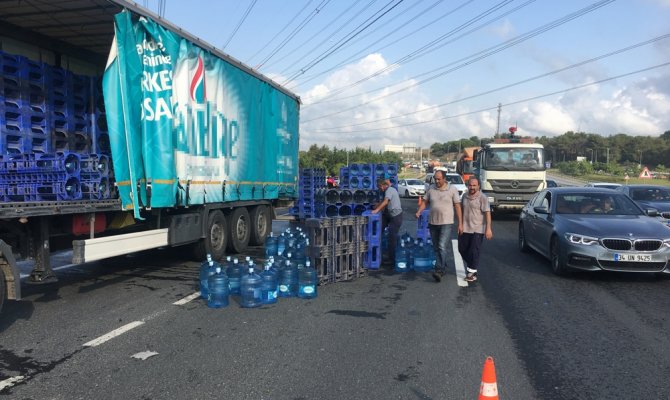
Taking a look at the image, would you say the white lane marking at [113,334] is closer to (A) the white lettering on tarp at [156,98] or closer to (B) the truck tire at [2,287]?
(B) the truck tire at [2,287]

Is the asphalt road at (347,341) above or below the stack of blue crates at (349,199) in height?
below

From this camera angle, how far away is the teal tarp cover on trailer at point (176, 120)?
6.65 meters

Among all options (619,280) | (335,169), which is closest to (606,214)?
(619,280)

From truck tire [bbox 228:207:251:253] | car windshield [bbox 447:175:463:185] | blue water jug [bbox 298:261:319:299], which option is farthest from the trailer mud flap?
car windshield [bbox 447:175:463:185]

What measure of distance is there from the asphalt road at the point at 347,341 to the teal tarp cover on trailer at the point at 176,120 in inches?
62.6

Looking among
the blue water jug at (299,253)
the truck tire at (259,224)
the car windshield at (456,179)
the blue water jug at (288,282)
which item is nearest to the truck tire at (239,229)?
the truck tire at (259,224)

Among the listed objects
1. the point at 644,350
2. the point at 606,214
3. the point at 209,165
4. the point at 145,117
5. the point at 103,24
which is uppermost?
the point at 103,24

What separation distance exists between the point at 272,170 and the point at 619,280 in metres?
7.25

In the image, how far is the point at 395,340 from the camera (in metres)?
5.15

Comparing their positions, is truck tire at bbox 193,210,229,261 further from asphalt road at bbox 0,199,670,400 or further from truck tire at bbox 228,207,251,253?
asphalt road at bbox 0,199,670,400

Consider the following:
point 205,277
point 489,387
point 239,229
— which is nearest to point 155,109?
point 205,277

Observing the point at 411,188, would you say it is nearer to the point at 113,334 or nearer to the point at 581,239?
the point at 581,239

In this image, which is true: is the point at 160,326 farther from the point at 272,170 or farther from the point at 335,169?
the point at 335,169

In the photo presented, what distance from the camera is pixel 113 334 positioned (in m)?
5.30
